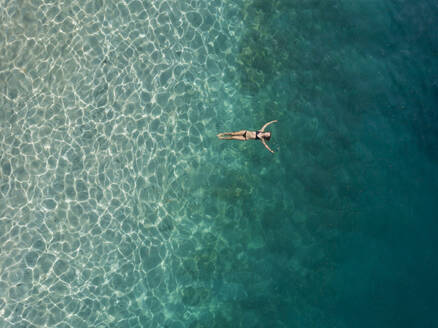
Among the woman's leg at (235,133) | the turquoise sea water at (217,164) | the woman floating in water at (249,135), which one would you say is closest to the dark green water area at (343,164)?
the turquoise sea water at (217,164)

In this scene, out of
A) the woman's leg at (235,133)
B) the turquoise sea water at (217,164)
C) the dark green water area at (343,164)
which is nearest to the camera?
the turquoise sea water at (217,164)

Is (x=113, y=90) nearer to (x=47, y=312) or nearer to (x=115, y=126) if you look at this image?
(x=115, y=126)

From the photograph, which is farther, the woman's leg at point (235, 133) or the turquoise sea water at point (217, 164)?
the woman's leg at point (235, 133)

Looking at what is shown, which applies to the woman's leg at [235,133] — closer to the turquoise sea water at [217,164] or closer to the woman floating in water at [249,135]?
the woman floating in water at [249,135]

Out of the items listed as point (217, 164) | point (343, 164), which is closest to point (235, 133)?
point (217, 164)

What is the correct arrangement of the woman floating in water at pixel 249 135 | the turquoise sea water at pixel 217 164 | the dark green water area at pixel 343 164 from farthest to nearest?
1. the woman floating in water at pixel 249 135
2. the dark green water area at pixel 343 164
3. the turquoise sea water at pixel 217 164

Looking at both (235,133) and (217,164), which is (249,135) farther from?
(217,164)
